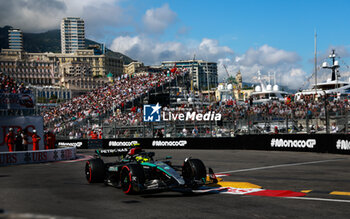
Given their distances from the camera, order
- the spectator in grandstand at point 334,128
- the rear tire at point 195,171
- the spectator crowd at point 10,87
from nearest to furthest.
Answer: the rear tire at point 195,171
the spectator in grandstand at point 334,128
the spectator crowd at point 10,87

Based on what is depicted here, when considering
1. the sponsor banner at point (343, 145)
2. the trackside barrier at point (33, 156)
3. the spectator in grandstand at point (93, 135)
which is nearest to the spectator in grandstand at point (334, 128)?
the sponsor banner at point (343, 145)

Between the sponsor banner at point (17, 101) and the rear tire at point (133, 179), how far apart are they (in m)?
16.5

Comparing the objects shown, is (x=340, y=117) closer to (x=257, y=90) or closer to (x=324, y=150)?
(x=324, y=150)

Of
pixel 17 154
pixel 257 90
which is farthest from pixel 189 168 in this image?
pixel 257 90

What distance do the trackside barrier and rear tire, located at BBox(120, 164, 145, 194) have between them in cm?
1252

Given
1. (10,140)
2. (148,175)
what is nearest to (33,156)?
(10,140)

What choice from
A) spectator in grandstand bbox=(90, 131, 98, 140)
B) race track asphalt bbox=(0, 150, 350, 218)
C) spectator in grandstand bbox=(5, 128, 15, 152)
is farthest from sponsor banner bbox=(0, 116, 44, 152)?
race track asphalt bbox=(0, 150, 350, 218)

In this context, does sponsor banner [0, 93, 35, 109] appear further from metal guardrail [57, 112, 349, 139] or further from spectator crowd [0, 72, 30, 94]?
metal guardrail [57, 112, 349, 139]

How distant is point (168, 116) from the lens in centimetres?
3372

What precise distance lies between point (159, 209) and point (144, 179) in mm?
1683

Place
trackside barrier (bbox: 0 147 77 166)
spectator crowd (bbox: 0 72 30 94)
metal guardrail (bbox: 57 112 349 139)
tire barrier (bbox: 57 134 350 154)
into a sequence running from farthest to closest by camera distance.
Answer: spectator crowd (bbox: 0 72 30 94)
metal guardrail (bbox: 57 112 349 139)
tire barrier (bbox: 57 134 350 154)
trackside barrier (bbox: 0 147 77 166)

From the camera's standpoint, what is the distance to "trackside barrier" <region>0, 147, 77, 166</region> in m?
19.8

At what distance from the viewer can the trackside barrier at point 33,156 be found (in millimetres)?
19781

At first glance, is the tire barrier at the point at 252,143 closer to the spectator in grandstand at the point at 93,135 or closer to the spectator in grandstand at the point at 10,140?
the spectator in grandstand at the point at 93,135
